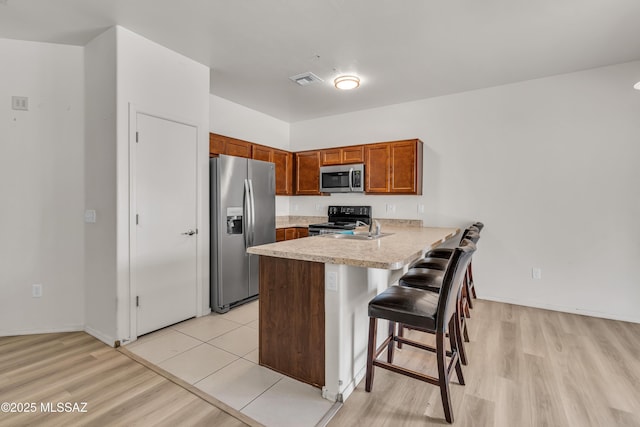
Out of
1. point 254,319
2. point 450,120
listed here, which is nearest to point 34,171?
point 254,319

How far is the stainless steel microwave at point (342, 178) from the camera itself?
454 cm

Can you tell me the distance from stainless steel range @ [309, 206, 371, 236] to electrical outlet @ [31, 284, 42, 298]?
3.09 meters

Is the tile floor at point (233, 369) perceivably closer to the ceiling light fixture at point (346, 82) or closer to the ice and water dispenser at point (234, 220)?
the ice and water dispenser at point (234, 220)

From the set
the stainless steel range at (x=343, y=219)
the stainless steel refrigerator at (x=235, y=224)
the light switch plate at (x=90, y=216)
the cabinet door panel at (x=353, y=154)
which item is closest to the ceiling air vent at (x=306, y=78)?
the stainless steel refrigerator at (x=235, y=224)

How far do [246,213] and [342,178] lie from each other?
169cm

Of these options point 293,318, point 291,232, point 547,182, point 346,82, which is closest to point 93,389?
point 293,318

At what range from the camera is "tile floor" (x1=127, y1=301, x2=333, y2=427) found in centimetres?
180

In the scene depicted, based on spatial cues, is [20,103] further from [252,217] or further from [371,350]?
[371,350]

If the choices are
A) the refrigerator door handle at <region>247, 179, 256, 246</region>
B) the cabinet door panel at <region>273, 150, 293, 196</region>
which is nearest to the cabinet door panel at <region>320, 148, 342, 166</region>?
the cabinet door panel at <region>273, 150, 293, 196</region>

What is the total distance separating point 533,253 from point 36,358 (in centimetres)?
501

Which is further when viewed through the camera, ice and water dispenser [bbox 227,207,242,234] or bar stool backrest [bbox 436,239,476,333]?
ice and water dispenser [bbox 227,207,242,234]

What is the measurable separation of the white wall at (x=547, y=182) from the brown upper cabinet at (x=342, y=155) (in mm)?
807

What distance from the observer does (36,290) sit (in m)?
2.85

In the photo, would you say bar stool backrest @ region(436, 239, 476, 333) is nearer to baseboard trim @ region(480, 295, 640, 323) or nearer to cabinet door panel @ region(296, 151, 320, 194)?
baseboard trim @ region(480, 295, 640, 323)
